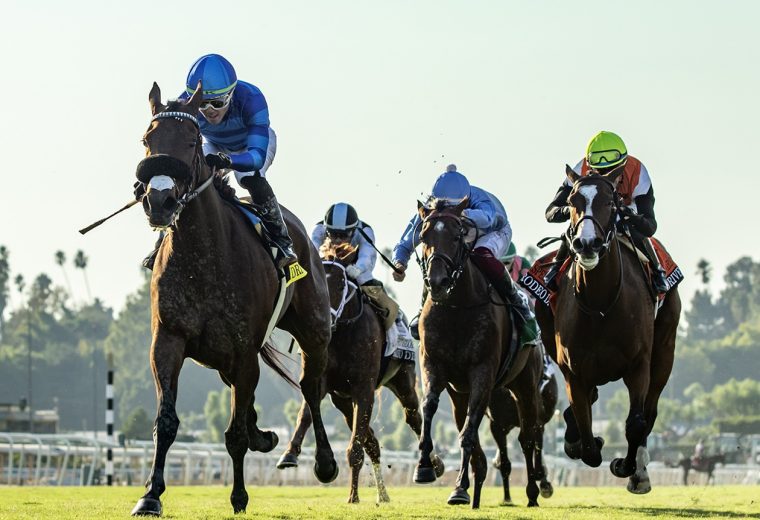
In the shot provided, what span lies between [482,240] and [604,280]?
2494 millimetres

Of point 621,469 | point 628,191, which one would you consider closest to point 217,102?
point 628,191

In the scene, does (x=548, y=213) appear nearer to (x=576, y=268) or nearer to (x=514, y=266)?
(x=576, y=268)

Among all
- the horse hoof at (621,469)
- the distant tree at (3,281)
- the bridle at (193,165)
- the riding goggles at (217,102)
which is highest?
the distant tree at (3,281)

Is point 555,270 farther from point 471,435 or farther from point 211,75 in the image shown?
point 211,75

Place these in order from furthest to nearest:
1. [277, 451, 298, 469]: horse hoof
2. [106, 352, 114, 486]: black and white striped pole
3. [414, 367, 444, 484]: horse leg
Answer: [106, 352, 114, 486]: black and white striped pole → [277, 451, 298, 469]: horse hoof → [414, 367, 444, 484]: horse leg

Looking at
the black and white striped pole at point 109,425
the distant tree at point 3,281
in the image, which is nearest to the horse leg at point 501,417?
the black and white striped pole at point 109,425

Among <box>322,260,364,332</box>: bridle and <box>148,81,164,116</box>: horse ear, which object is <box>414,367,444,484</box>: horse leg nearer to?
<box>322,260,364,332</box>: bridle

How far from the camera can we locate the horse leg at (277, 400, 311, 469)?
14750 mm

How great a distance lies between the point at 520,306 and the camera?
14742 millimetres

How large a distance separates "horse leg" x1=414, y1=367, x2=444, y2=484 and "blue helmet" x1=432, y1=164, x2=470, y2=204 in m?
1.81

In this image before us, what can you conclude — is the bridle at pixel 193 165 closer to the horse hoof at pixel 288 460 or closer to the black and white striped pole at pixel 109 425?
the horse hoof at pixel 288 460

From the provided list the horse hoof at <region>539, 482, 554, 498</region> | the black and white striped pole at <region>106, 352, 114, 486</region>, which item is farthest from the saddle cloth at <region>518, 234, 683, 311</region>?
the black and white striped pole at <region>106, 352, 114, 486</region>

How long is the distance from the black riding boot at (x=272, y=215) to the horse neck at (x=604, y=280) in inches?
96.1

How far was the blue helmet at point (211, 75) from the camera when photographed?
11.7 meters
